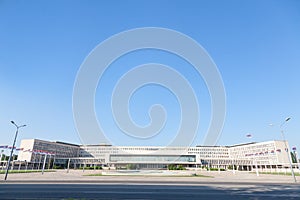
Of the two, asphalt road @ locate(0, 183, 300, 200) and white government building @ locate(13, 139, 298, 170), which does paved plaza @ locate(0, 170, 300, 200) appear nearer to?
asphalt road @ locate(0, 183, 300, 200)

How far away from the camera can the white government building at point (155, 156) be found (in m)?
106

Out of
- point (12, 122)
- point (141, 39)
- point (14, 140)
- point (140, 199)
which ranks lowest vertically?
point (140, 199)

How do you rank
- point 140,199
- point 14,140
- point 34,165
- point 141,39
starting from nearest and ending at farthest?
point 140,199 → point 141,39 → point 14,140 → point 34,165

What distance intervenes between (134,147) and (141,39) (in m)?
117

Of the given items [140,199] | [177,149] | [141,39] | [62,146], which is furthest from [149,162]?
[140,199]

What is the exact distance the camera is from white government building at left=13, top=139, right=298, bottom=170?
10644cm

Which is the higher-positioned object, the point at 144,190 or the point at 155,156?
the point at 155,156

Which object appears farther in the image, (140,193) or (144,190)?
(144,190)

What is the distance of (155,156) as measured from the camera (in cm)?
10869

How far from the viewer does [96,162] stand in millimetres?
122375

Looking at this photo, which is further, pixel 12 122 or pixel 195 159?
pixel 195 159

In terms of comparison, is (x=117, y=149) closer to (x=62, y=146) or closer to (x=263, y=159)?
(x=62, y=146)

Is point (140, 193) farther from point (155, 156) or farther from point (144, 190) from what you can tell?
point (155, 156)

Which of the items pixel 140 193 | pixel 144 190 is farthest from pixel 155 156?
pixel 140 193
